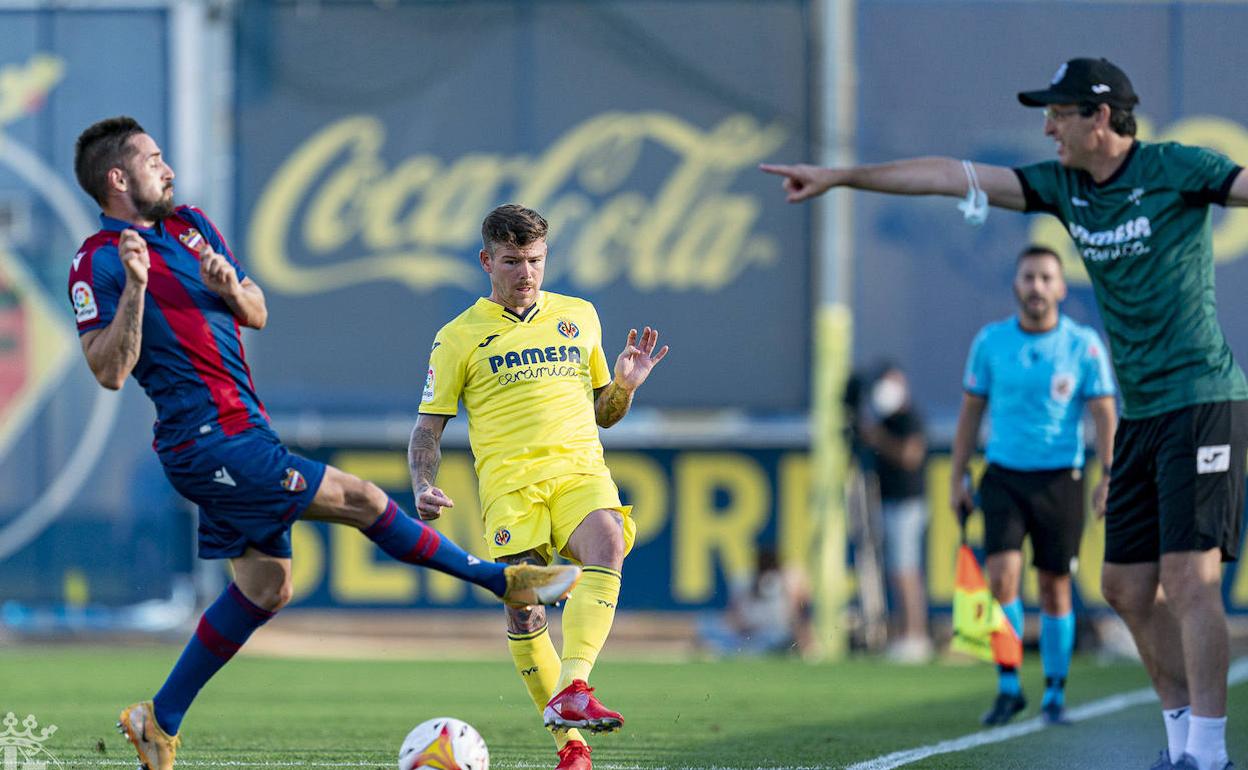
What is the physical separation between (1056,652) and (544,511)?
3.70 metres

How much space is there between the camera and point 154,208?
252 inches

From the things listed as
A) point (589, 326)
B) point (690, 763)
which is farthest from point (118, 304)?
point (690, 763)

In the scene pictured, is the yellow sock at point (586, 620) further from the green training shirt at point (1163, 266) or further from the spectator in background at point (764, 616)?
the spectator in background at point (764, 616)

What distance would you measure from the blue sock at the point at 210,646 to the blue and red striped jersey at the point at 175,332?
676mm

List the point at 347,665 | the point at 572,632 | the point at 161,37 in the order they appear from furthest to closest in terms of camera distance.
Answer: the point at 161,37, the point at 347,665, the point at 572,632

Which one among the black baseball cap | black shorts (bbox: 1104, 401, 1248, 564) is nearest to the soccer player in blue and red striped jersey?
black shorts (bbox: 1104, 401, 1248, 564)

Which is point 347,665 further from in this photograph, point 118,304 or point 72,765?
point 118,304

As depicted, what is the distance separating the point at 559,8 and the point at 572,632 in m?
10.1

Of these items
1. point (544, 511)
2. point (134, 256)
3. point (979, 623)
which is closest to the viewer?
point (134, 256)

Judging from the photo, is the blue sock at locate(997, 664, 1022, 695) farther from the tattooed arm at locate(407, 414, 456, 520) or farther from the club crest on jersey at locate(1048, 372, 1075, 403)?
the tattooed arm at locate(407, 414, 456, 520)

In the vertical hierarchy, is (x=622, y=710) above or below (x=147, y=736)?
below

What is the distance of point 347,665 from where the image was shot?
45.1 ft

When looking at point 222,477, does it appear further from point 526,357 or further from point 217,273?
point 526,357

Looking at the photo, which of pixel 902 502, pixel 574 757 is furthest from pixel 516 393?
pixel 902 502
